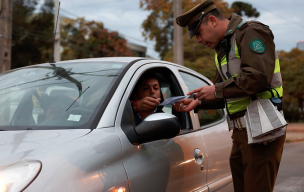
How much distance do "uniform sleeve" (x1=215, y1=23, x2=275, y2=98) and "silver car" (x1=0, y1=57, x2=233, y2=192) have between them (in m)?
0.42

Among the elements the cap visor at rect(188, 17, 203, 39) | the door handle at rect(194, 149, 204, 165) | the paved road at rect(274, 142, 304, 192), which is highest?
the cap visor at rect(188, 17, 203, 39)

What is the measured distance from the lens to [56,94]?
249 cm

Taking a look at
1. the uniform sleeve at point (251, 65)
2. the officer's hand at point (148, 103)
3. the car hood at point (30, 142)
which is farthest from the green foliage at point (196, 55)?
the car hood at point (30, 142)

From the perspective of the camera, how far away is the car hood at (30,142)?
5.48 feet

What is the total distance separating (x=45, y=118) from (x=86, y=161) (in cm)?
59

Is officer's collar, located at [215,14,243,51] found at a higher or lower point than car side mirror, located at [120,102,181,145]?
higher

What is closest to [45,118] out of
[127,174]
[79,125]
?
[79,125]

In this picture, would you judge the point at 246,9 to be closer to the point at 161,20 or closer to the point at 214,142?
the point at 161,20

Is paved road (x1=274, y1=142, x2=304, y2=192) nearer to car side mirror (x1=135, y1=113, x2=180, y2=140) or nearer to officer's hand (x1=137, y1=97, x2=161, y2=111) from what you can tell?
officer's hand (x1=137, y1=97, x2=161, y2=111)

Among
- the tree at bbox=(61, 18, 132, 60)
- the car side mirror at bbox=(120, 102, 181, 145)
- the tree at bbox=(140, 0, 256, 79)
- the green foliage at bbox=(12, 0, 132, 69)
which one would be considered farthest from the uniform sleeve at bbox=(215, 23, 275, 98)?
the tree at bbox=(61, 18, 132, 60)

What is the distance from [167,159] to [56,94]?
92 cm

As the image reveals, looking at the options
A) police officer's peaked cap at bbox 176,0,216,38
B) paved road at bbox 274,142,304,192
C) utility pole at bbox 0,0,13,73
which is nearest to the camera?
police officer's peaked cap at bbox 176,0,216,38

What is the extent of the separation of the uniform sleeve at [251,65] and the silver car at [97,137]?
1.37 feet

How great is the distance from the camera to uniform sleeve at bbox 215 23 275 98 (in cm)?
212
